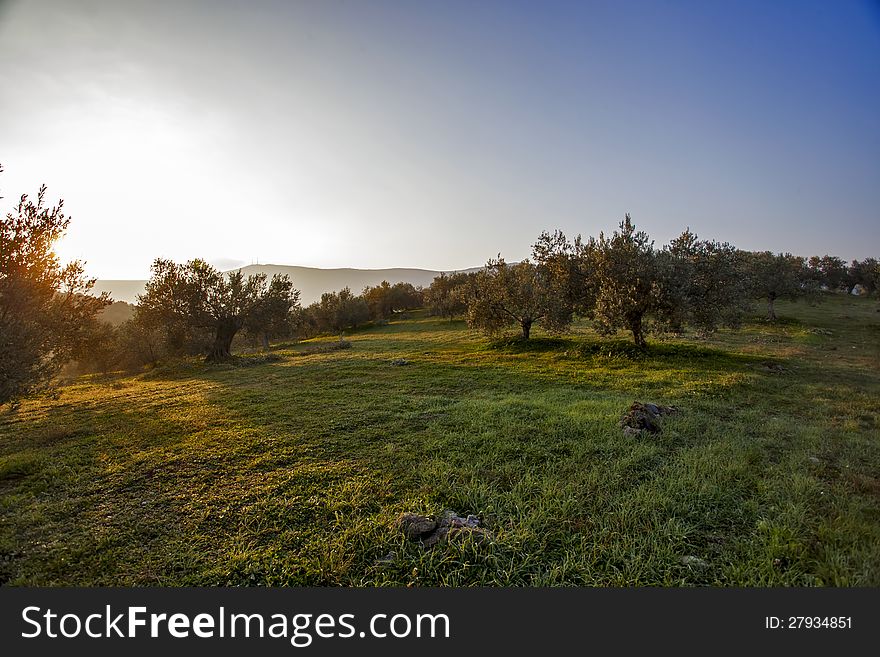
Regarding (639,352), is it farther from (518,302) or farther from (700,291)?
(518,302)

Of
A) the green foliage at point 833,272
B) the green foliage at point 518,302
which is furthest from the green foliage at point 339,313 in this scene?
the green foliage at point 833,272

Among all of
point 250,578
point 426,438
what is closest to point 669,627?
point 250,578

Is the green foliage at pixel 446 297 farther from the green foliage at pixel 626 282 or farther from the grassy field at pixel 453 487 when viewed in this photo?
the grassy field at pixel 453 487

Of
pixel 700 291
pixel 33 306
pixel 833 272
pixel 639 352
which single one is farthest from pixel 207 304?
pixel 833 272

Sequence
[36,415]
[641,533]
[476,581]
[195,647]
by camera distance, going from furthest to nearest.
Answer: [36,415] < [641,533] < [476,581] < [195,647]

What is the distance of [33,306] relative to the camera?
9312 millimetres

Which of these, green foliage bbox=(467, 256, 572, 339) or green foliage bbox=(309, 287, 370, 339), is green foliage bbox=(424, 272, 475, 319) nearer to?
green foliage bbox=(309, 287, 370, 339)

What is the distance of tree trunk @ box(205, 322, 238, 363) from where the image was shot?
28.8 metres

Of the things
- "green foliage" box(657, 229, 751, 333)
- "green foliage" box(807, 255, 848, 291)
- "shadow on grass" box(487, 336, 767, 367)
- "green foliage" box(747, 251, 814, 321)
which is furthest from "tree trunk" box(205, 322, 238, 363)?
"green foliage" box(807, 255, 848, 291)

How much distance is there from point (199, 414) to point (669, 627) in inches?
525

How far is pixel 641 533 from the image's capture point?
4.88 metres

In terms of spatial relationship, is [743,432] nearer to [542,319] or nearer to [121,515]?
[121,515]

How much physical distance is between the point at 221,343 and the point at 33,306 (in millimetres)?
21170

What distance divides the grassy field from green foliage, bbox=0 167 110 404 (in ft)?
6.80
